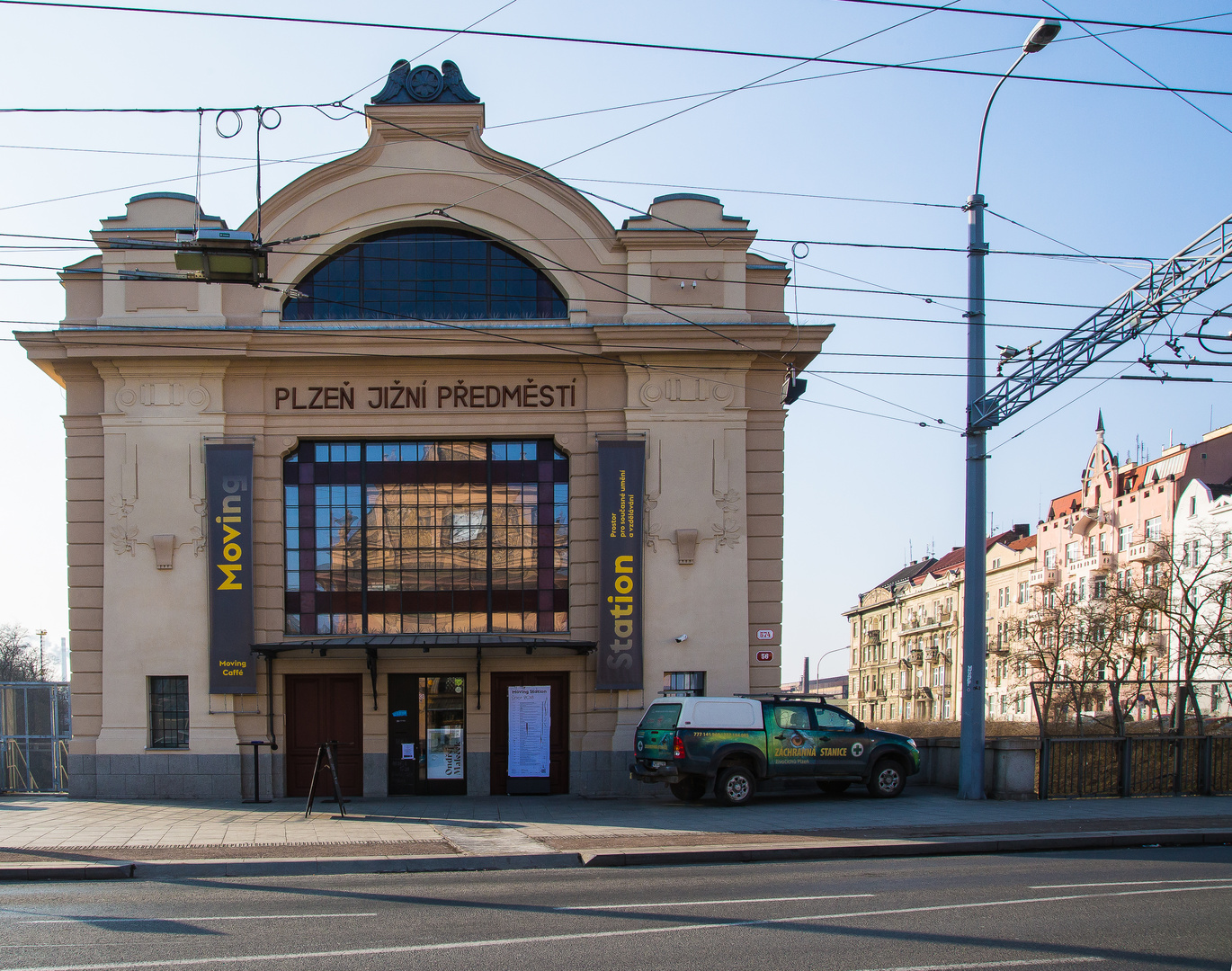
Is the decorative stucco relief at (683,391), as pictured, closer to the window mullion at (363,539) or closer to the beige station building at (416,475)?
the beige station building at (416,475)

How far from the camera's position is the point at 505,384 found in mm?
20516

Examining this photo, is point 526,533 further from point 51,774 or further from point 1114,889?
point 1114,889

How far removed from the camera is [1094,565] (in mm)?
67750

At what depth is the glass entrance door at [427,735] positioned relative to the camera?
20016 millimetres

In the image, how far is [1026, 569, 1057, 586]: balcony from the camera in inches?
2879

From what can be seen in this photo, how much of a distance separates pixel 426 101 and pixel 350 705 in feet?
36.8

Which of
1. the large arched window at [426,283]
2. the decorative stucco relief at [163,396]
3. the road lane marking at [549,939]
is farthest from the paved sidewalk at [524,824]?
the large arched window at [426,283]

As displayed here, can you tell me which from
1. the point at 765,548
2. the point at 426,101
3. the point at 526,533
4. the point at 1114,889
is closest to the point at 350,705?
the point at 526,533

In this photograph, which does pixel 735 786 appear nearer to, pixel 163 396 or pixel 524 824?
pixel 524 824

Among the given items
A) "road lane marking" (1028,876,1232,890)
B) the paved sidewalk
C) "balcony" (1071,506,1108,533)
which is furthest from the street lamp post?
"balcony" (1071,506,1108,533)

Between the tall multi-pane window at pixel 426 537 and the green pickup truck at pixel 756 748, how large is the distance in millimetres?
3578

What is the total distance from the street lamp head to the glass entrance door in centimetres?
1373

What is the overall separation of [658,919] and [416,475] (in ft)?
41.9

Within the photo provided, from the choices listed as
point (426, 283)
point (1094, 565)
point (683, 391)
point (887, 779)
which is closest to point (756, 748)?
point (887, 779)
